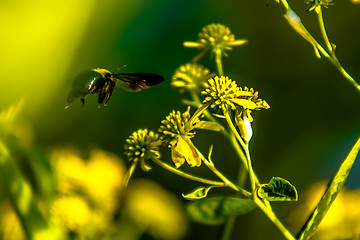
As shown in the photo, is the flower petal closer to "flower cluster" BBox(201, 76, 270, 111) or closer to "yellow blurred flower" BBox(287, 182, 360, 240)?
"flower cluster" BBox(201, 76, 270, 111)

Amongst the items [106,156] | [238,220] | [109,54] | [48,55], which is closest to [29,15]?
[48,55]

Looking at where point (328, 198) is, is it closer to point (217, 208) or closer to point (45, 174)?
point (217, 208)

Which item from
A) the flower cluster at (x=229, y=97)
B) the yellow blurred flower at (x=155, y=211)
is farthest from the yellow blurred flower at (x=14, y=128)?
the flower cluster at (x=229, y=97)

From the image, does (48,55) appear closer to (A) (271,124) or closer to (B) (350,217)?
(A) (271,124)

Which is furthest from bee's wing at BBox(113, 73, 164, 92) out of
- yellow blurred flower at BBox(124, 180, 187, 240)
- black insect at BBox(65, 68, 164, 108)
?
yellow blurred flower at BBox(124, 180, 187, 240)

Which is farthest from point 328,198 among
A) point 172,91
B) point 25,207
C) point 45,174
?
point 172,91
